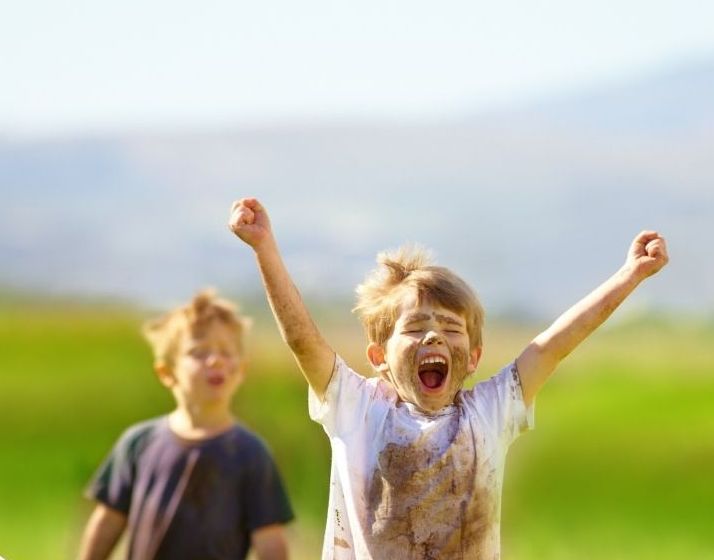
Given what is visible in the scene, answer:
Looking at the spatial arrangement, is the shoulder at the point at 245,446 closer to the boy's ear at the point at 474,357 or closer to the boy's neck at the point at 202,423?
the boy's neck at the point at 202,423

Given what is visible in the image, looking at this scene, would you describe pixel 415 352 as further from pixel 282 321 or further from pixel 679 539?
pixel 679 539

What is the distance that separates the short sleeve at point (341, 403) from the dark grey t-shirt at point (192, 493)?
8.42 ft

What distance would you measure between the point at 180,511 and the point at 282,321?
9.75 feet

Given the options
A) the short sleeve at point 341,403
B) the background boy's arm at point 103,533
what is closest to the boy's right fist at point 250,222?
the short sleeve at point 341,403

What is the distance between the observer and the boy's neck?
802cm

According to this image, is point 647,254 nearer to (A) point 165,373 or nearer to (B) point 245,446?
(B) point 245,446

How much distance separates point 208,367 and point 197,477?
47 cm

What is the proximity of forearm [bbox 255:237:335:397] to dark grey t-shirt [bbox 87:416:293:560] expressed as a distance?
8.89 feet

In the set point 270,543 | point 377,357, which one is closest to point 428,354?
point 377,357

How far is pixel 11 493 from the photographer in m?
15.8

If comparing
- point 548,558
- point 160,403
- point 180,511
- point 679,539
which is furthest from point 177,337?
point 679,539

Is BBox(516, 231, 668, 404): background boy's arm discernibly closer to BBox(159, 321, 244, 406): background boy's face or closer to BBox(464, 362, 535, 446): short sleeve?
BBox(464, 362, 535, 446): short sleeve

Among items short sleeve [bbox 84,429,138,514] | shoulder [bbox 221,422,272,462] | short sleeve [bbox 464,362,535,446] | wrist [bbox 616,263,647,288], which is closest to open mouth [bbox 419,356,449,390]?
short sleeve [bbox 464,362,535,446]

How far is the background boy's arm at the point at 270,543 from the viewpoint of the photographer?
7.72m
